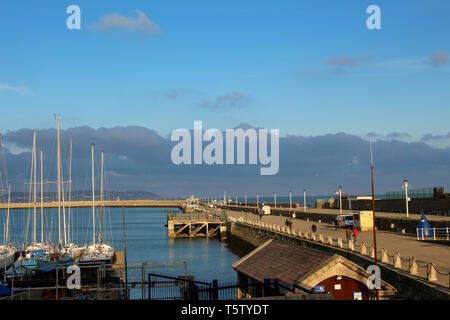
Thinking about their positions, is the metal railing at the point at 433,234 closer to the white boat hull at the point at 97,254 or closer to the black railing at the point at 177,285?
the black railing at the point at 177,285

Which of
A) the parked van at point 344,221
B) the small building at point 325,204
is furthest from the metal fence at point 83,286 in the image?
the small building at point 325,204

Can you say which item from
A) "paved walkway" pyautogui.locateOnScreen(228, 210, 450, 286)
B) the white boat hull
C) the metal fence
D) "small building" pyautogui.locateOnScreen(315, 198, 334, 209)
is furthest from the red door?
"small building" pyautogui.locateOnScreen(315, 198, 334, 209)

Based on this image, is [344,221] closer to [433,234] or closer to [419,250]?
[433,234]

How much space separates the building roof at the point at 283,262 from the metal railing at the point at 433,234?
62.7 feet

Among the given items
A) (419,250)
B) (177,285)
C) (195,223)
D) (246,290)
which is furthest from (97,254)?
(195,223)

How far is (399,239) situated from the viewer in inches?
1722

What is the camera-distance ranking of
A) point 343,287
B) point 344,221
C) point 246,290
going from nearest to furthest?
point 343,287 < point 246,290 < point 344,221

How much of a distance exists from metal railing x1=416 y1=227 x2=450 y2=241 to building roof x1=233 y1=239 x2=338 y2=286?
A: 753 inches

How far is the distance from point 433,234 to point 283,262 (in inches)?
915

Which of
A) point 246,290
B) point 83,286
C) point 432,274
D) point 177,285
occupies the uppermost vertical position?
point 432,274

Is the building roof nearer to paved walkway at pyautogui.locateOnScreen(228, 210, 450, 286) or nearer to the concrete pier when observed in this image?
paved walkway at pyautogui.locateOnScreen(228, 210, 450, 286)

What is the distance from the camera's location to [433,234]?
4250 cm

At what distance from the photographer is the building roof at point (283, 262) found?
22250 mm
